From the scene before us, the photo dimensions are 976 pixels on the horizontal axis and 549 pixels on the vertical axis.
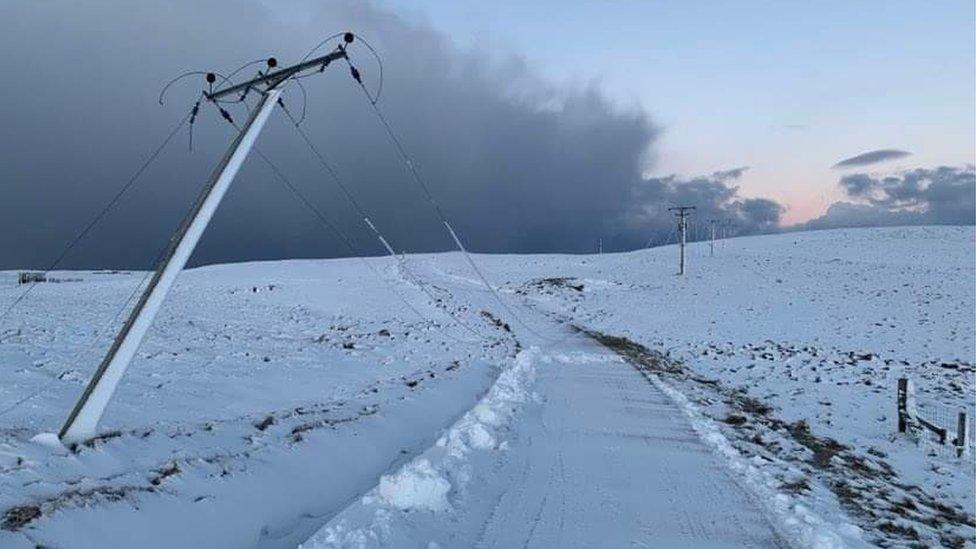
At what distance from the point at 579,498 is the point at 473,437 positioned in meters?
2.71

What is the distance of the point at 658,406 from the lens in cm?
1441

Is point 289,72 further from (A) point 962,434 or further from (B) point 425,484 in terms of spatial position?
(A) point 962,434

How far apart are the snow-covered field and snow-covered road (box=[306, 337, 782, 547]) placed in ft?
0.12

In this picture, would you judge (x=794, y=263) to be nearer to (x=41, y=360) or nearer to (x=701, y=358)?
(x=701, y=358)

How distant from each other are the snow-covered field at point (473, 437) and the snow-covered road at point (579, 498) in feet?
0.12

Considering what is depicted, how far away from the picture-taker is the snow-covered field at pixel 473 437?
20.7 ft

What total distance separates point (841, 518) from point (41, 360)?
16087mm

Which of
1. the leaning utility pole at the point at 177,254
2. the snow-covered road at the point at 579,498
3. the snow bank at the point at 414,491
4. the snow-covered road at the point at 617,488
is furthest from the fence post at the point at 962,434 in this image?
the leaning utility pole at the point at 177,254

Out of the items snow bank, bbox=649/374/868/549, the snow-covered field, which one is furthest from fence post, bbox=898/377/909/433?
snow bank, bbox=649/374/868/549

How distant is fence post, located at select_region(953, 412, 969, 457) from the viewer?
1313cm

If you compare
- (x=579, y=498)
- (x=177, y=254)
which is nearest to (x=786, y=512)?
(x=579, y=498)

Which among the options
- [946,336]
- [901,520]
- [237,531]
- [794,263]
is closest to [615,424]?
[901,520]

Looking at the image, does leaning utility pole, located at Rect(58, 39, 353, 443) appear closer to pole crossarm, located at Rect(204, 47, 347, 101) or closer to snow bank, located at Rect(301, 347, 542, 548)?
pole crossarm, located at Rect(204, 47, 347, 101)

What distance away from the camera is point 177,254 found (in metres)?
7.91
